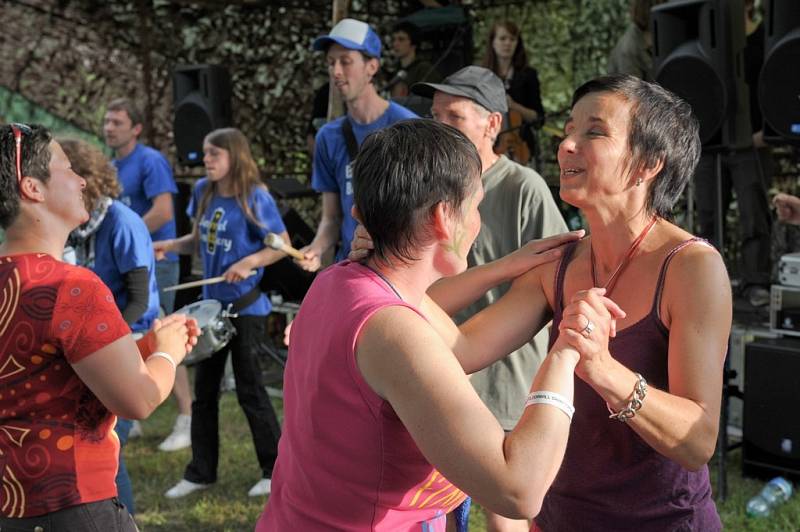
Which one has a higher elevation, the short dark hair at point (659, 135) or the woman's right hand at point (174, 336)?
the short dark hair at point (659, 135)

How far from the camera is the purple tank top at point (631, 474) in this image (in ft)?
5.54

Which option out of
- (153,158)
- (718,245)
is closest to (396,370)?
(718,245)

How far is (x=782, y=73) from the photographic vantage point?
3.90 metres

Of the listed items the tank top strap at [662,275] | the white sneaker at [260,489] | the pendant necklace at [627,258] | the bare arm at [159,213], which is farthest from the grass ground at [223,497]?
the tank top strap at [662,275]

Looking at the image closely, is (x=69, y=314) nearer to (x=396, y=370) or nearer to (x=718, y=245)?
(x=396, y=370)

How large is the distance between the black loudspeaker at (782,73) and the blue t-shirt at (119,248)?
262 centimetres

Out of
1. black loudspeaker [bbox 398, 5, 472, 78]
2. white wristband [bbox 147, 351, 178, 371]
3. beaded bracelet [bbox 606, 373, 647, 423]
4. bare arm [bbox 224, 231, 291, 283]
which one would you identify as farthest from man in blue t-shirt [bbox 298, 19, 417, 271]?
black loudspeaker [bbox 398, 5, 472, 78]

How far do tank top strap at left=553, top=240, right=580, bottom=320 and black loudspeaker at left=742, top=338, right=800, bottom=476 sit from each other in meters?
2.52

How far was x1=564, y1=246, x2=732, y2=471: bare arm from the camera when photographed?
60.7 inches

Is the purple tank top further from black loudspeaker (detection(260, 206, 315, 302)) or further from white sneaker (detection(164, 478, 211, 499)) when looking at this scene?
black loudspeaker (detection(260, 206, 315, 302))

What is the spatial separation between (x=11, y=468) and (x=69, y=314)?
0.35m

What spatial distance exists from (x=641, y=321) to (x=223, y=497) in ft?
10.4

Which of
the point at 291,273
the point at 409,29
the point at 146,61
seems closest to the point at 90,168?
the point at 291,273

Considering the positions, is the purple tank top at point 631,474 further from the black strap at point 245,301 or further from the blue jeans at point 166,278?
the blue jeans at point 166,278
